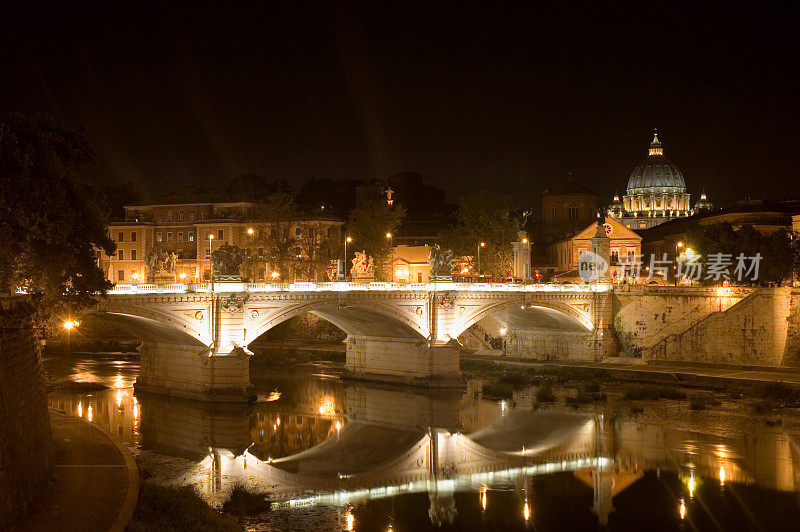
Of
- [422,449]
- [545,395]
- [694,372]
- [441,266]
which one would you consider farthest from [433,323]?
[422,449]

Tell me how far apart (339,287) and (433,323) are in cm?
500

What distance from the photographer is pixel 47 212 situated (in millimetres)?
23547

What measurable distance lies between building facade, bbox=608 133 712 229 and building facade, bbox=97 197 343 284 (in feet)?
194

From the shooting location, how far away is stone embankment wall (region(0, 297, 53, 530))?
50.5ft

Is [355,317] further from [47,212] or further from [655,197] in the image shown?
[655,197]

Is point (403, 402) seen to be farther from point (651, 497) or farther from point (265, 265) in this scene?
point (265, 265)

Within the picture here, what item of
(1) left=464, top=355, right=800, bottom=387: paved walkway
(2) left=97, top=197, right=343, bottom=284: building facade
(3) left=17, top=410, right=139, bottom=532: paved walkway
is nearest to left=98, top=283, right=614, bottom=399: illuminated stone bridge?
(1) left=464, top=355, right=800, bottom=387: paved walkway

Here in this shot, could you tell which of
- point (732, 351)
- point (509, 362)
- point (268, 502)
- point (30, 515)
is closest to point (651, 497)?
point (268, 502)

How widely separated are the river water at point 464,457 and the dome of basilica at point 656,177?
81.7 meters

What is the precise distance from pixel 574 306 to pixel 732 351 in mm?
8007

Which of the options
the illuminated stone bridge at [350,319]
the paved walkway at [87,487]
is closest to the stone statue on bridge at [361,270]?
the illuminated stone bridge at [350,319]

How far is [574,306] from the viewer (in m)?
47.9

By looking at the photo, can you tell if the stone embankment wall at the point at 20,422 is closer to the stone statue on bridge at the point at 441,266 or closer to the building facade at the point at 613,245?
the stone statue on bridge at the point at 441,266

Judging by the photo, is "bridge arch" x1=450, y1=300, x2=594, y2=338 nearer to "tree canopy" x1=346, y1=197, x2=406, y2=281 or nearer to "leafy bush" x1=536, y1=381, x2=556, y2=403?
"leafy bush" x1=536, y1=381, x2=556, y2=403
